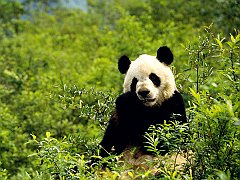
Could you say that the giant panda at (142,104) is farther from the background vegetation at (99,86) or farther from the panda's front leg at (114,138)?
the background vegetation at (99,86)

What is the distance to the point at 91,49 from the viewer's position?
81.9 feet

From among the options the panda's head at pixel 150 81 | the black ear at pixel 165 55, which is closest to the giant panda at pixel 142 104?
the panda's head at pixel 150 81

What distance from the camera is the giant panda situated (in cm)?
579

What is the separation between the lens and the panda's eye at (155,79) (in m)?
5.95

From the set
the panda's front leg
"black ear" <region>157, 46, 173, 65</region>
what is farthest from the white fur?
the panda's front leg

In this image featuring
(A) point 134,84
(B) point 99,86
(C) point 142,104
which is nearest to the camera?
(C) point 142,104

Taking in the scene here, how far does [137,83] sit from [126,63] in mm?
616

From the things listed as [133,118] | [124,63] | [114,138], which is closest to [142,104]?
[133,118]

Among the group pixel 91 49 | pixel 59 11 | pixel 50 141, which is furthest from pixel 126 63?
pixel 59 11

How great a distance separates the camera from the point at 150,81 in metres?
5.88

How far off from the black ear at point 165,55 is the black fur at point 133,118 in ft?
1.54

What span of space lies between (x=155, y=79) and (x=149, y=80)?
11cm

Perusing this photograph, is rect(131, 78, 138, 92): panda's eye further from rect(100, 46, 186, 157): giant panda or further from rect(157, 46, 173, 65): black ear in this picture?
rect(157, 46, 173, 65): black ear

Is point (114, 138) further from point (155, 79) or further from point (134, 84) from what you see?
point (155, 79)
